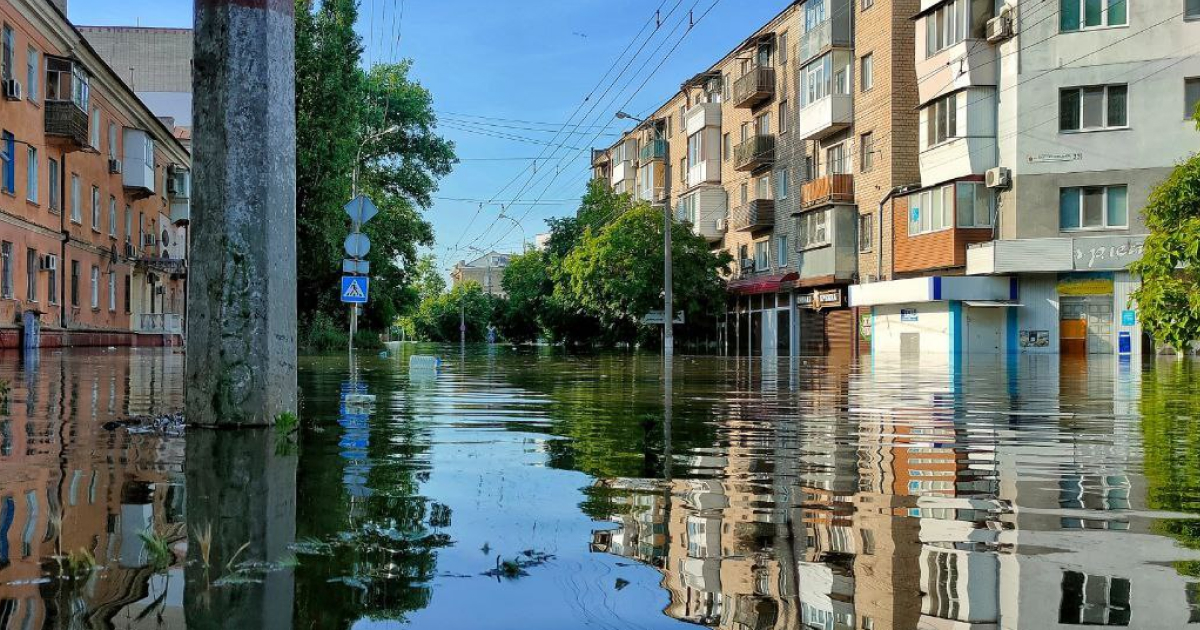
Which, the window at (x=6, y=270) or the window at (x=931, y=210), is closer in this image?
the window at (x=6, y=270)

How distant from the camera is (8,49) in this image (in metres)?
27.2

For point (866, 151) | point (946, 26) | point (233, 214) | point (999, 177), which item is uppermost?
point (946, 26)

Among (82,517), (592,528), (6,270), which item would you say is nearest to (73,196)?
(6,270)

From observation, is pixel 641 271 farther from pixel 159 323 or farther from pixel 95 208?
pixel 95 208

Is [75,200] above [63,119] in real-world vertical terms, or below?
below

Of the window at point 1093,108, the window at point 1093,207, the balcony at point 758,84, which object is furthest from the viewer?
the balcony at point 758,84

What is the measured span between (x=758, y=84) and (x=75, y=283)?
1299 inches

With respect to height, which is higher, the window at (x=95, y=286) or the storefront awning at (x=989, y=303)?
the window at (x=95, y=286)

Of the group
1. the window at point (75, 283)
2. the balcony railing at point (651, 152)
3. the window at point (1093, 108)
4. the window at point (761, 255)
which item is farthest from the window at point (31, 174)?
the balcony railing at point (651, 152)

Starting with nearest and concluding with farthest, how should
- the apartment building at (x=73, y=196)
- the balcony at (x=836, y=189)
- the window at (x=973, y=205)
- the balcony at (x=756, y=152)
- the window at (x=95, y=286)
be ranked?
the apartment building at (x=73, y=196) → the window at (x=95, y=286) → the window at (x=973, y=205) → the balcony at (x=836, y=189) → the balcony at (x=756, y=152)

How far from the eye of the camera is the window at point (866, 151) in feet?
141

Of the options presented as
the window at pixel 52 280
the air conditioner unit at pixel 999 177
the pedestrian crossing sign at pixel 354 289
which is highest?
the air conditioner unit at pixel 999 177

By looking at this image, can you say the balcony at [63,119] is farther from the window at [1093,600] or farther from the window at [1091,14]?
the window at [1093,600]

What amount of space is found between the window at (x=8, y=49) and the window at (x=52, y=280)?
6005mm
